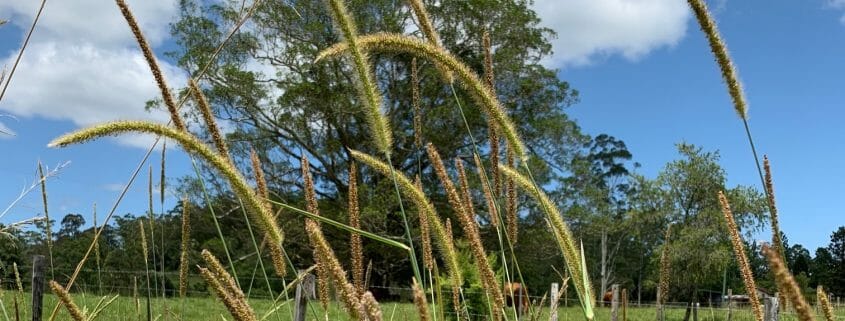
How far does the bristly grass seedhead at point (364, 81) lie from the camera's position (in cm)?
148

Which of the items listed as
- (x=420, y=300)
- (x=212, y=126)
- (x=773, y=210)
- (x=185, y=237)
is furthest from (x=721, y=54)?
(x=185, y=237)

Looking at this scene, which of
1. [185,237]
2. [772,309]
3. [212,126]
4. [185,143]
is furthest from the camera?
[772,309]

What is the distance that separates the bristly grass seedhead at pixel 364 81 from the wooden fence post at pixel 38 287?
2.64m

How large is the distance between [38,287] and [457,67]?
331cm

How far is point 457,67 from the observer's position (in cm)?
160

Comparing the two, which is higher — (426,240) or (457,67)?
(457,67)

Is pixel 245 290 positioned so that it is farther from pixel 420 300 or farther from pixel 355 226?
pixel 420 300

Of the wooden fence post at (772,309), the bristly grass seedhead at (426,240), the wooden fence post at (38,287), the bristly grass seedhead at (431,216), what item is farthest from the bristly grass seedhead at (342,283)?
the wooden fence post at (772,309)

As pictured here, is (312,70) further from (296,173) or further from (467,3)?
(467,3)

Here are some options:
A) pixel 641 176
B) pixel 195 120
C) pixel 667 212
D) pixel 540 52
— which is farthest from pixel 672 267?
pixel 195 120

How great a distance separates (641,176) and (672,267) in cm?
472

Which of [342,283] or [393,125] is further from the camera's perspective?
[393,125]

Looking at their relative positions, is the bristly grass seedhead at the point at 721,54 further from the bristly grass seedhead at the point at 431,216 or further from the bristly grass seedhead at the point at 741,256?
the bristly grass seedhead at the point at 431,216

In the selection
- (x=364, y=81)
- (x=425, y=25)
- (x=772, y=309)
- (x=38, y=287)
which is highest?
(x=425, y=25)
